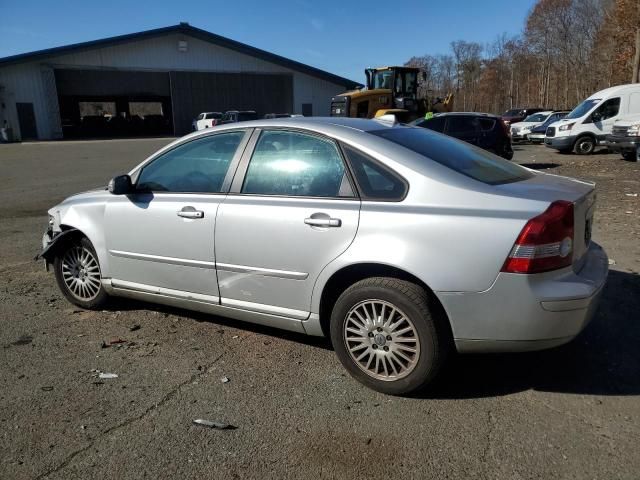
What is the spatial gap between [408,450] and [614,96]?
18.9m

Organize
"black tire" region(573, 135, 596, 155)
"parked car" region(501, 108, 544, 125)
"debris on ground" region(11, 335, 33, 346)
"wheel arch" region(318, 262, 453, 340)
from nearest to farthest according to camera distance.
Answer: "wheel arch" region(318, 262, 453, 340) → "debris on ground" region(11, 335, 33, 346) → "black tire" region(573, 135, 596, 155) → "parked car" region(501, 108, 544, 125)

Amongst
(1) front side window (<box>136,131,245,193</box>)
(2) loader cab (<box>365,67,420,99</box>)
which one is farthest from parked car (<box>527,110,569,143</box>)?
(1) front side window (<box>136,131,245,193</box>)

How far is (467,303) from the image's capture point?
290 cm

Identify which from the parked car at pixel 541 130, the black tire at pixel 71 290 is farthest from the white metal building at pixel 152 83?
the black tire at pixel 71 290

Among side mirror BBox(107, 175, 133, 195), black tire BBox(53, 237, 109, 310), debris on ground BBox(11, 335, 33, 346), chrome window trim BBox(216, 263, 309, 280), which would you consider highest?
side mirror BBox(107, 175, 133, 195)

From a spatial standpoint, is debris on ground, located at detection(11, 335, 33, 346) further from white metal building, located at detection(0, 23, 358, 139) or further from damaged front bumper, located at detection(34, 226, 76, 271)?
white metal building, located at detection(0, 23, 358, 139)

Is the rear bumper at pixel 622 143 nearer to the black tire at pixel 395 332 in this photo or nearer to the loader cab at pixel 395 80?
the loader cab at pixel 395 80

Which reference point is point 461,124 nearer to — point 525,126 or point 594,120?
point 594,120

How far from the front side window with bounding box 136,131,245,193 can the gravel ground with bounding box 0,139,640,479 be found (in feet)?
3.88

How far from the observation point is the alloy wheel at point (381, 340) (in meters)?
3.11

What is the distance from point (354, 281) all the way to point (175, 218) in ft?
4.93

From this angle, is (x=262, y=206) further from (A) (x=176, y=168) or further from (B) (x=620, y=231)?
(B) (x=620, y=231)

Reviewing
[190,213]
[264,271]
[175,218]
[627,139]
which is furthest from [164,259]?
[627,139]

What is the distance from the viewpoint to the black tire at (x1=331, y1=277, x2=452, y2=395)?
2998mm
